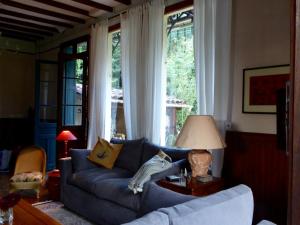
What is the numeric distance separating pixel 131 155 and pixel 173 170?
0.86 metres

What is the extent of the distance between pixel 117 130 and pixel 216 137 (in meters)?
2.37

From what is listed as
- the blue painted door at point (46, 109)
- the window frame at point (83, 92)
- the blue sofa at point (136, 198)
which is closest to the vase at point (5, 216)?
the blue sofa at point (136, 198)

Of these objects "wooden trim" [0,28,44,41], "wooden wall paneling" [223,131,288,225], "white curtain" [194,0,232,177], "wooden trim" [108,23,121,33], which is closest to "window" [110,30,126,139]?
"wooden trim" [108,23,121,33]

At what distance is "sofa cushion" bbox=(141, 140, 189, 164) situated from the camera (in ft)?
9.86

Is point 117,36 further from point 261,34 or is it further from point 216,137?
point 216,137

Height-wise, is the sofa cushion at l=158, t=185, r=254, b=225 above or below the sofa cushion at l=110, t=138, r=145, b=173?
above

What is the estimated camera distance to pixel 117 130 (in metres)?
4.54

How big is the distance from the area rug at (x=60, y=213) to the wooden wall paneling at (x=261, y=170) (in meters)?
1.64

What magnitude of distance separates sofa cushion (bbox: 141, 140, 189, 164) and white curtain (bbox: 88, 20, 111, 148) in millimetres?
1192

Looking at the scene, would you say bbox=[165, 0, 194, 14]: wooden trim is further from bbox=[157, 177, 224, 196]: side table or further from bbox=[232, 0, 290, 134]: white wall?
bbox=[157, 177, 224, 196]: side table

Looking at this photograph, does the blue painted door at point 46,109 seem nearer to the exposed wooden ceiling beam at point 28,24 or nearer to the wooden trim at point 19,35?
the exposed wooden ceiling beam at point 28,24

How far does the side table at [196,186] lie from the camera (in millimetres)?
2332

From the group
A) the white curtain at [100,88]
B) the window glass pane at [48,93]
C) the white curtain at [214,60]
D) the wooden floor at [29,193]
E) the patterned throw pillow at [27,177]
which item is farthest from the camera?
the window glass pane at [48,93]

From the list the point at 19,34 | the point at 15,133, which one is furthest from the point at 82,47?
the point at 15,133
